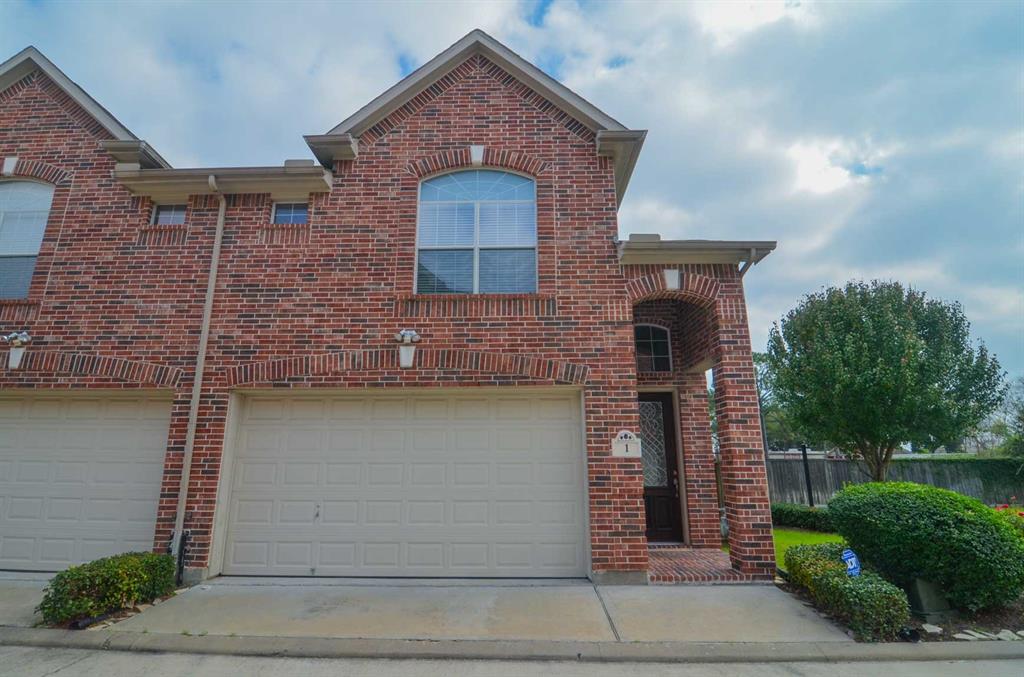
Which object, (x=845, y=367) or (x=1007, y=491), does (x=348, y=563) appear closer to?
(x=845, y=367)

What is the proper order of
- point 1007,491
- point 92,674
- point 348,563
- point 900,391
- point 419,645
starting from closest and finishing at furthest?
point 92,674, point 419,645, point 348,563, point 900,391, point 1007,491

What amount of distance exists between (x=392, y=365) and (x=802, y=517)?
10.2m

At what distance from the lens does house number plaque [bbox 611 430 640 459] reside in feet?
20.9

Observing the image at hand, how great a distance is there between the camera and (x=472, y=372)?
6.67m

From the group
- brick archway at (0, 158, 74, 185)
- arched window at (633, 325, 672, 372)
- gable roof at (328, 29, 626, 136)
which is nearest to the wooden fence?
arched window at (633, 325, 672, 372)

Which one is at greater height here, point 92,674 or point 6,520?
point 6,520

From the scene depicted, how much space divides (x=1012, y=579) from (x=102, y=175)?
13.1m

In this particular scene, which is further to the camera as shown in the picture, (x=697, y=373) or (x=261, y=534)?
(x=697, y=373)

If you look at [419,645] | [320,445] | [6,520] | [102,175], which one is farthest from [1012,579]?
[102,175]

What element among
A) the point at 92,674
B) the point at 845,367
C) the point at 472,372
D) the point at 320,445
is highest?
the point at 845,367

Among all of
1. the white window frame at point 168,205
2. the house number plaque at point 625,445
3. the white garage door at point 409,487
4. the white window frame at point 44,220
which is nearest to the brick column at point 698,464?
the house number plaque at point 625,445

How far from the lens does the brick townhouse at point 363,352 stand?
6441mm

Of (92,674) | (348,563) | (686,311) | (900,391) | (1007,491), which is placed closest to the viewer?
(92,674)

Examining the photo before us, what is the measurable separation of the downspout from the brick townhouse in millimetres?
32
